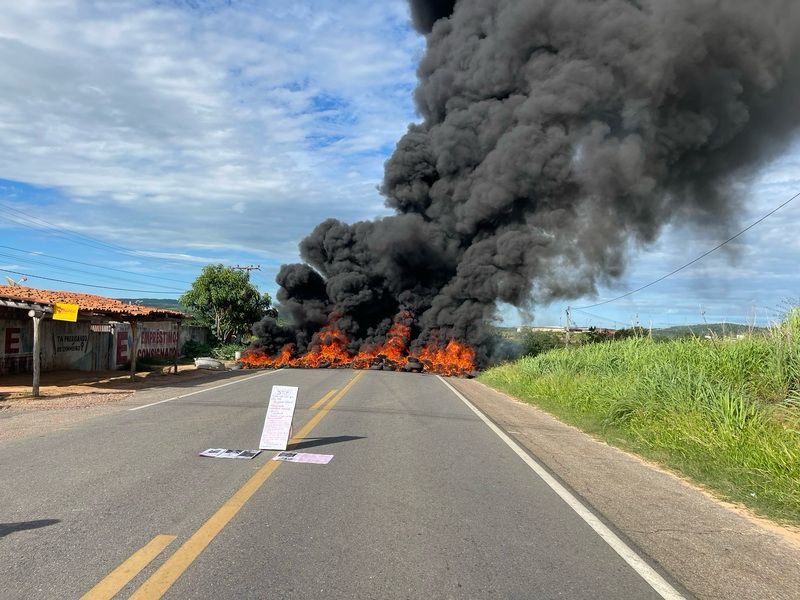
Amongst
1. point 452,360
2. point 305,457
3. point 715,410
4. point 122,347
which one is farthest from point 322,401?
point 452,360

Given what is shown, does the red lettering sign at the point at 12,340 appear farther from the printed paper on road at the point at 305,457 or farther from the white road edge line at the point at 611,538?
the white road edge line at the point at 611,538

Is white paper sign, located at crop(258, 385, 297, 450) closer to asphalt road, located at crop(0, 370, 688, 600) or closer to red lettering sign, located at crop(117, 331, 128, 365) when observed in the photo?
asphalt road, located at crop(0, 370, 688, 600)

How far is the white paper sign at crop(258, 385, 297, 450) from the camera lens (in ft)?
25.6

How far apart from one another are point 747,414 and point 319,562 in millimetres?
7237

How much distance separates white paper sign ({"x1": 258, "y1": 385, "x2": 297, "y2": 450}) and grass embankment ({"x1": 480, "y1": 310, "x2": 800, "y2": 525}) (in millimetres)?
5054

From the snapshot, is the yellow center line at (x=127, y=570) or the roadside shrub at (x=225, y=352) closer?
the yellow center line at (x=127, y=570)

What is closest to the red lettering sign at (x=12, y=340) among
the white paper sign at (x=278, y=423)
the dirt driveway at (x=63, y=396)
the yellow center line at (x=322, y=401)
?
the dirt driveway at (x=63, y=396)

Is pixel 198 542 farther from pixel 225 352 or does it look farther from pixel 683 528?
pixel 225 352

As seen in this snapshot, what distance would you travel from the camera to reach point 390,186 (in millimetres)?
38406

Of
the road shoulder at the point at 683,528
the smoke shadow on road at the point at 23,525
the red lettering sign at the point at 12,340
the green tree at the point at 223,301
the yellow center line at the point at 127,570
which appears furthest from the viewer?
the green tree at the point at 223,301

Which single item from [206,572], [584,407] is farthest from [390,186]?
[206,572]

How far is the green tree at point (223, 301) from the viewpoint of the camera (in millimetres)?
43625

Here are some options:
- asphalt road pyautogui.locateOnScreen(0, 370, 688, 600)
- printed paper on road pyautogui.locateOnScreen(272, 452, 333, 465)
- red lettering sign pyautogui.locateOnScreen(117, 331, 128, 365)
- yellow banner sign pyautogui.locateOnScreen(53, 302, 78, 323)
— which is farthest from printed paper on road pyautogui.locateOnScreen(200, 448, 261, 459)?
red lettering sign pyautogui.locateOnScreen(117, 331, 128, 365)

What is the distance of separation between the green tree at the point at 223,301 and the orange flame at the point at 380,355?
1032 cm
